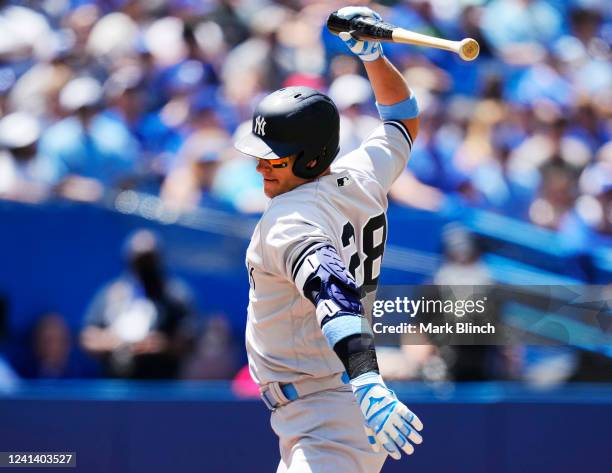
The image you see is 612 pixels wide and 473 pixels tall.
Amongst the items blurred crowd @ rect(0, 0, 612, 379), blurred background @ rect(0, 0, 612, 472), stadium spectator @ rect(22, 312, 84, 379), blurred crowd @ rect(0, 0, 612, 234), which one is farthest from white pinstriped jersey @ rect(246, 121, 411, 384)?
blurred crowd @ rect(0, 0, 612, 234)

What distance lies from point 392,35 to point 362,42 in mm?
256

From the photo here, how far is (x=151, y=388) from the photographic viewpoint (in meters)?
4.67

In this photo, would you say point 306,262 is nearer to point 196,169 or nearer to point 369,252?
point 369,252

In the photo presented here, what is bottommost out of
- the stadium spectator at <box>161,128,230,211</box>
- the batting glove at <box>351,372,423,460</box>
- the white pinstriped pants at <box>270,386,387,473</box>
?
the stadium spectator at <box>161,128,230,211</box>

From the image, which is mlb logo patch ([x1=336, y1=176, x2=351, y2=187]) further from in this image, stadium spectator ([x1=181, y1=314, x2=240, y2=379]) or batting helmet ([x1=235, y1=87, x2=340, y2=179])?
stadium spectator ([x1=181, y1=314, x2=240, y2=379])

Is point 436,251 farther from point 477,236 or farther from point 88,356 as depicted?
point 88,356

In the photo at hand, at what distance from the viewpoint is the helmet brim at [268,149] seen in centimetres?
300

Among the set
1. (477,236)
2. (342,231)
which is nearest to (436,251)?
(477,236)

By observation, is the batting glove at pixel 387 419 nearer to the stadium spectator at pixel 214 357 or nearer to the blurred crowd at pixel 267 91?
the stadium spectator at pixel 214 357

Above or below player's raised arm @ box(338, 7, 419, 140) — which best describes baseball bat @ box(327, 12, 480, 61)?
above

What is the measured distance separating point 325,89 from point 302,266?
4089mm

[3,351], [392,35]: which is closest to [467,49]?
[392,35]

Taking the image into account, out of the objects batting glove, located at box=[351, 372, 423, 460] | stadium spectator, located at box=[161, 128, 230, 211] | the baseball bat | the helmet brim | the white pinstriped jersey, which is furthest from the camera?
stadium spectator, located at box=[161, 128, 230, 211]

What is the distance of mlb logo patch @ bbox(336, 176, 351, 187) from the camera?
10.1ft
